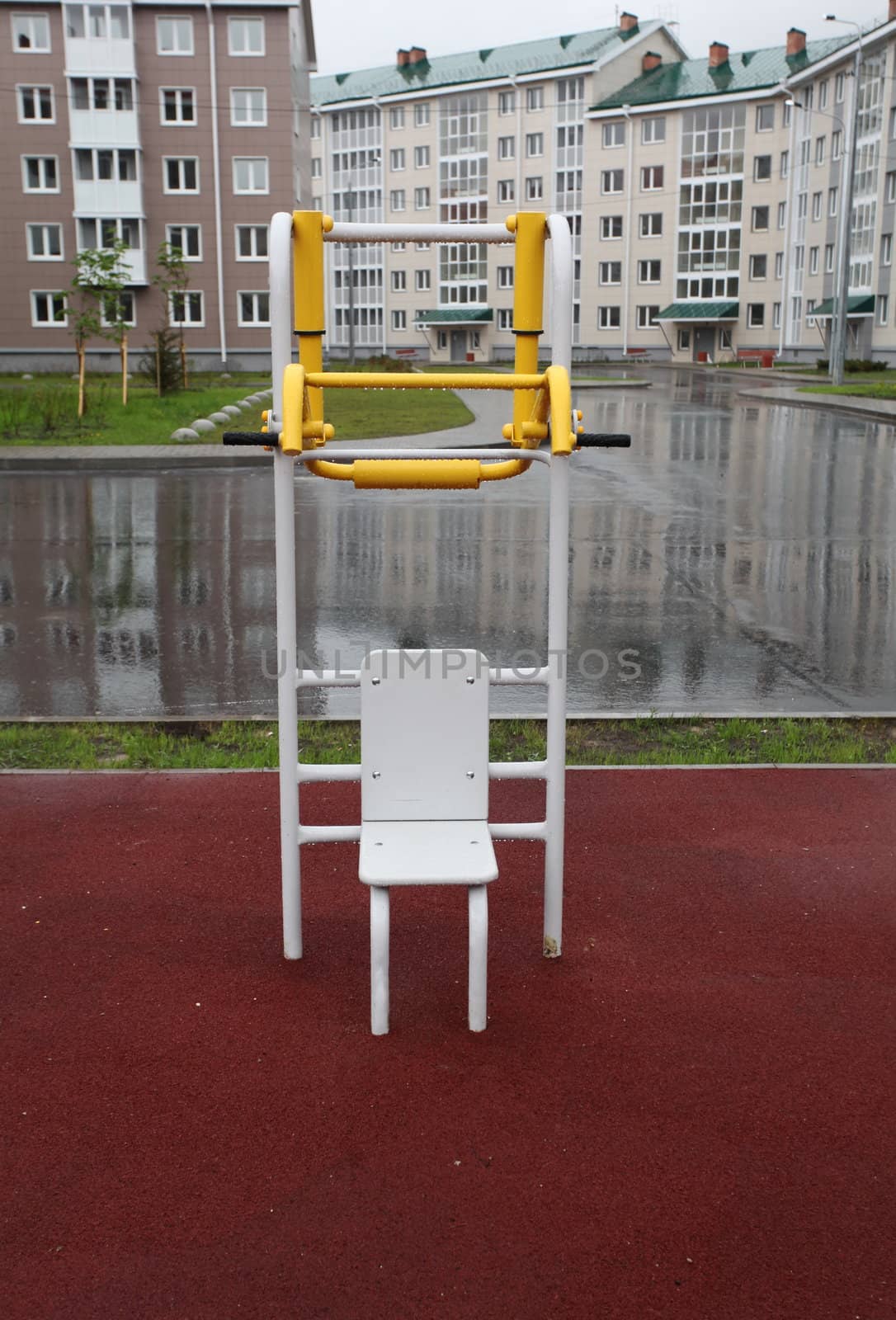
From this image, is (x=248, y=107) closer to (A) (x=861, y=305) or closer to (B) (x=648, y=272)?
(A) (x=861, y=305)

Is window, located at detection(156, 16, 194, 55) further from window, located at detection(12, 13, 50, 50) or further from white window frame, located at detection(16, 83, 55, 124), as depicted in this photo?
white window frame, located at detection(16, 83, 55, 124)

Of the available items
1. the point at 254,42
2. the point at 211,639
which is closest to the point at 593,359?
the point at 254,42

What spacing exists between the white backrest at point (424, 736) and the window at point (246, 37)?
50.6 m

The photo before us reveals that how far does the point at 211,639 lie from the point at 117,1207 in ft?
20.6

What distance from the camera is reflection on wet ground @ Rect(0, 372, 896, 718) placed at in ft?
26.2

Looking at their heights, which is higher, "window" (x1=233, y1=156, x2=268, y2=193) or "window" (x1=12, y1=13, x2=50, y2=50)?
"window" (x1=12, y1=13, x2=50, y2=50)

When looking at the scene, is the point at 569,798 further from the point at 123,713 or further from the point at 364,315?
the point at 364,315

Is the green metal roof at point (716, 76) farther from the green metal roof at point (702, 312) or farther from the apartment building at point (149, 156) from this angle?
the apartment building at point (149, 156)

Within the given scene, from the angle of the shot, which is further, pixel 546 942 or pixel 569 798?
pixel 569 798

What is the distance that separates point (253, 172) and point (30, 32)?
9766 millimetres

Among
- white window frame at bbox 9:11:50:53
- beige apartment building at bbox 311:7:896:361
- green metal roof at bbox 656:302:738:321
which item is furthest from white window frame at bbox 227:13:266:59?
green metal roof at bbox 656:302:738:321

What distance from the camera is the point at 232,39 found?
49125 mm

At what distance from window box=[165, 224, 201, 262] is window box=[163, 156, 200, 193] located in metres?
1.37

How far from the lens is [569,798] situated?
5.85 m
